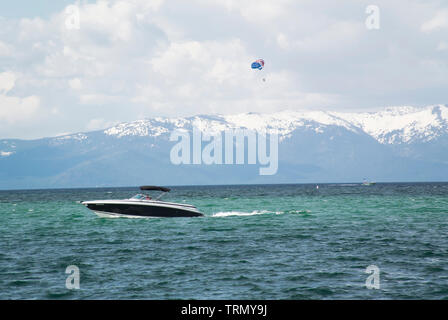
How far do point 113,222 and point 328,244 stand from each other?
25093 millimetres

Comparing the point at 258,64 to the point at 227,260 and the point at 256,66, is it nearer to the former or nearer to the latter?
the point at 256,66

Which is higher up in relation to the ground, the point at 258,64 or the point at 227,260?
the point at 258,64

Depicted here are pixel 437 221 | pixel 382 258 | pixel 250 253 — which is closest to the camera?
pixel 382 258

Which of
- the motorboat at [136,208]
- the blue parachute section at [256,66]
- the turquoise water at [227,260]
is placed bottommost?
the turquoise water at [227,260]

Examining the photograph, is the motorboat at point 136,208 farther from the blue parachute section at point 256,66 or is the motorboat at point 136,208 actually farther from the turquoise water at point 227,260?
the blue parachute section at point 256,66

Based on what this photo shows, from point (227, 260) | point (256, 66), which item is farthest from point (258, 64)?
point (227, 260)

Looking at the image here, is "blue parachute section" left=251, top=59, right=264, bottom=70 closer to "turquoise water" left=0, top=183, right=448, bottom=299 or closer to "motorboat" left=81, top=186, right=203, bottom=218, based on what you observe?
"motorboat" left=81, top=186, right=203, bottom=218

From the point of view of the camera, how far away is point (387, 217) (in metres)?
58.4

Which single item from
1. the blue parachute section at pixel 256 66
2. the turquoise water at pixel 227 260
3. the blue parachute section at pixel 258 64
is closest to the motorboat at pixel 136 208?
the turquoise water at pixel 227 260

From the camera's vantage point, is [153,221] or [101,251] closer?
[101,251]

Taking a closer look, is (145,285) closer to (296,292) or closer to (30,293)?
(30,293)

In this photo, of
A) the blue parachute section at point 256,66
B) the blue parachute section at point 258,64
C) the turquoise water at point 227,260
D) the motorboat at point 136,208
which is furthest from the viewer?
the blue parachute section at point 258,64
